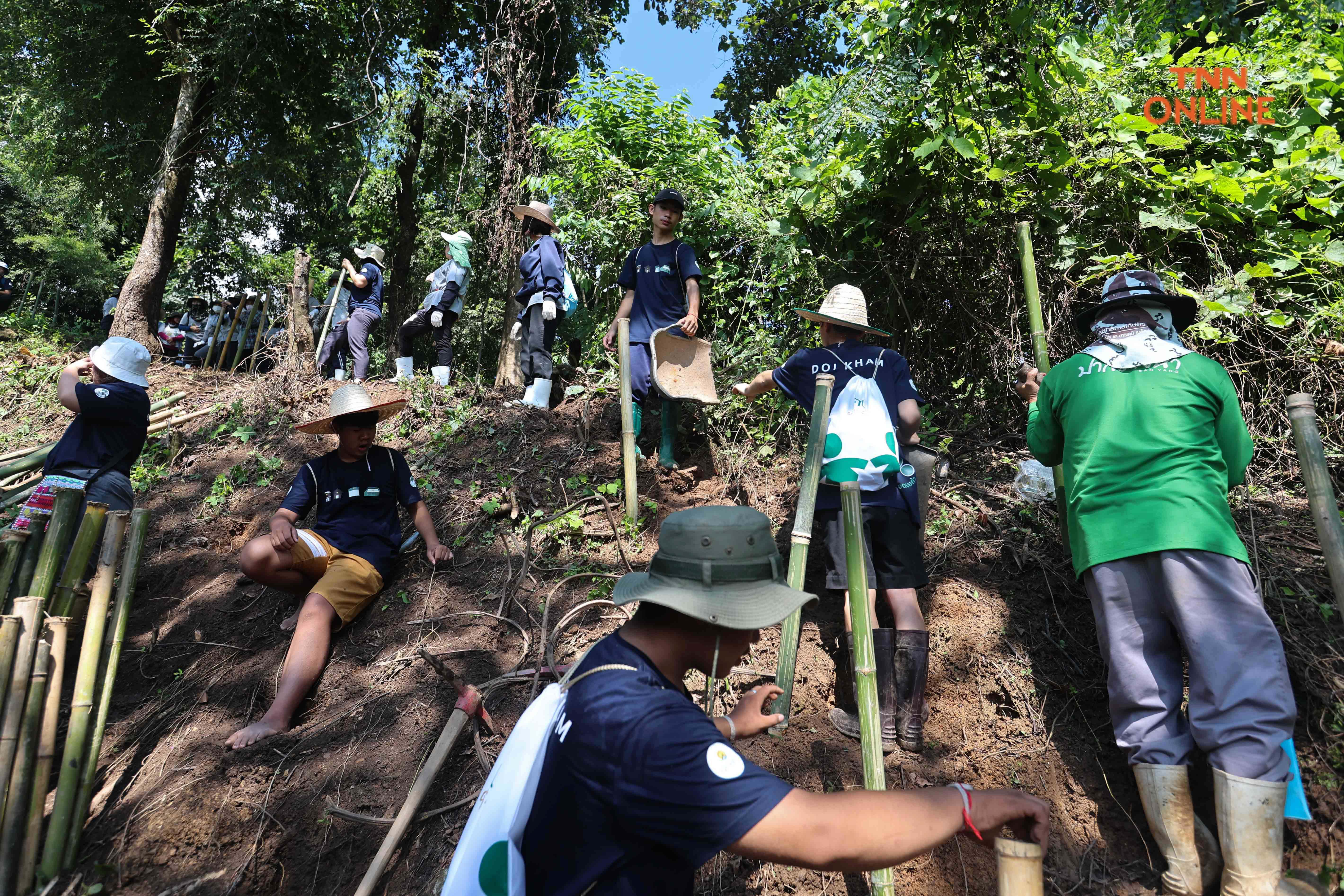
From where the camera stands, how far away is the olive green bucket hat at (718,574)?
1651mm

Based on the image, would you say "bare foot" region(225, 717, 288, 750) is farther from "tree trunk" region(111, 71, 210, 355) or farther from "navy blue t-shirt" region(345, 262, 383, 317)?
"tree trunk" region(111, 71, 210, 355)

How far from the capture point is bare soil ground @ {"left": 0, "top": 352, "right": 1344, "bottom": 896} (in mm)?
3100

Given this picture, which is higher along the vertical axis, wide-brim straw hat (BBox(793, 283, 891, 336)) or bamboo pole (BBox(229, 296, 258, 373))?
bamboo pole (BBox(229, 296, 258, 373))

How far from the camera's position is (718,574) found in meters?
1.70

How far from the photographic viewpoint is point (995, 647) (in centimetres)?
382

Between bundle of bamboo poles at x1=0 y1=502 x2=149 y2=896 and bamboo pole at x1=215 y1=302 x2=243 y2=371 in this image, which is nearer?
bundle of bamboo poles at x1=0 y1=502 x2=149 y2=896

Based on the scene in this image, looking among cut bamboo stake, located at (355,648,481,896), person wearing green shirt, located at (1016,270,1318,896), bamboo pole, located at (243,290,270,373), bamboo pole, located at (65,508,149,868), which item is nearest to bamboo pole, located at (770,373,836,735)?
person wearing green shirt, located at (1016,270,1318,896)

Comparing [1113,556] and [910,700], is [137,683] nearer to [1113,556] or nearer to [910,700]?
[910,700]

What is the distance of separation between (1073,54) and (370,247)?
288 inches

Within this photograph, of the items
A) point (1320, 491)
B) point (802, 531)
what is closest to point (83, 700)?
point (802, 531)

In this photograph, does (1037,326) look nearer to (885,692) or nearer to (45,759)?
(885,692)

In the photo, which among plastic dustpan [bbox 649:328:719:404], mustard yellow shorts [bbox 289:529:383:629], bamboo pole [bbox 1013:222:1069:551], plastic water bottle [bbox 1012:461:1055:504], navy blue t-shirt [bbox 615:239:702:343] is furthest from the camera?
navy blue t-shirt [bbox 615:239:702:343]

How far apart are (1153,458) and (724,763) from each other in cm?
224

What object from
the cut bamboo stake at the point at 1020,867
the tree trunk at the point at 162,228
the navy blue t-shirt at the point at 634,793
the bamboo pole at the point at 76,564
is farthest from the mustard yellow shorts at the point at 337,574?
the tree trunk at the point at 162,228
